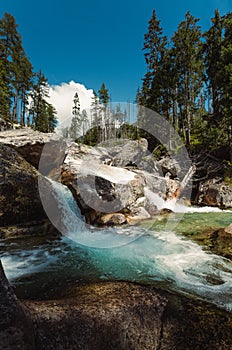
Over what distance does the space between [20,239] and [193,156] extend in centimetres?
1515

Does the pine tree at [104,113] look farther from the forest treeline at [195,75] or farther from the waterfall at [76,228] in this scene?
the waterfall at [76,228]

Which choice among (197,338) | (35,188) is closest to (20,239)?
(35,188)

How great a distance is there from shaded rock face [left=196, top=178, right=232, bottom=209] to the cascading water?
720 cm

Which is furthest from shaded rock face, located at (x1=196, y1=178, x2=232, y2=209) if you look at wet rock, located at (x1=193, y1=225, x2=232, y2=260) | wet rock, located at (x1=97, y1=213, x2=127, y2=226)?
wet rock, located at (x1=97, y1=213, x2=127, y2=226)

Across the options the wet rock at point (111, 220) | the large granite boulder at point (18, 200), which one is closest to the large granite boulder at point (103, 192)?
the wet rock at point (111, 220)

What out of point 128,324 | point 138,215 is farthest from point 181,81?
point 128,324

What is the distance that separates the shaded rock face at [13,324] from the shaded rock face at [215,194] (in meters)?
13.6

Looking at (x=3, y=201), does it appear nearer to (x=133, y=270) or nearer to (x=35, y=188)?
(x=35, y=188)

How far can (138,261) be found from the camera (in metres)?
4.96

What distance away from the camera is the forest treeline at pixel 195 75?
14.6 metres

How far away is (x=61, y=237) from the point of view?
7160 mm

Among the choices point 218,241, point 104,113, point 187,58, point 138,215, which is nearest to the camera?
point 218,241

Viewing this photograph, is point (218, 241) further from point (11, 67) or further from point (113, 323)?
point (11, 67)

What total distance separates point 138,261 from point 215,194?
34.5 feet
